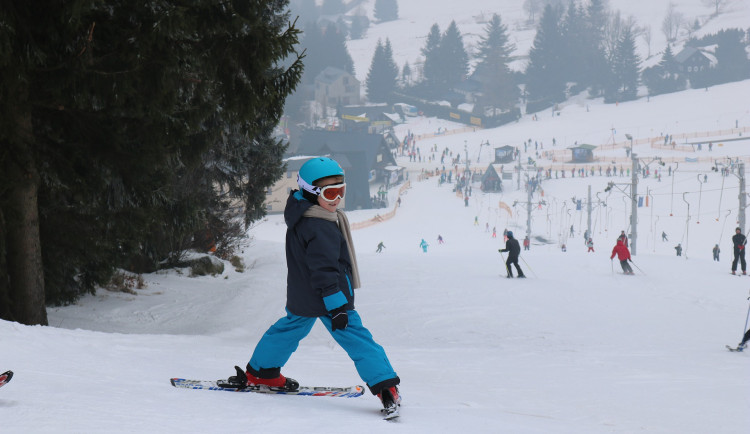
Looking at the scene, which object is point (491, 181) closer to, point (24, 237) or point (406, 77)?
point (24, 237)

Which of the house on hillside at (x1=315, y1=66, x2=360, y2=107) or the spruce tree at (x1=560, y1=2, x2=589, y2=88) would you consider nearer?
the house on hillside at (x1=315, y1=66, x2=360, y2=107)

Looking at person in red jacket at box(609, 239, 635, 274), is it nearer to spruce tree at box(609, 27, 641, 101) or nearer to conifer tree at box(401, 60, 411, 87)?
spruce tree at box(609, 27, 641, 101)

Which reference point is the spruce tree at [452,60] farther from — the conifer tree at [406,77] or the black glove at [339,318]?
the black glove at [339,318]

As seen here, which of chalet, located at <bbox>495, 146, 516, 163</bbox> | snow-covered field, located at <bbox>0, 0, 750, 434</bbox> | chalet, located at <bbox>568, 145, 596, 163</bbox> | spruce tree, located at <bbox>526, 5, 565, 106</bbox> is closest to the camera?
snow-covered field, located at <bbox>0, 0, 750, 434</bbox>

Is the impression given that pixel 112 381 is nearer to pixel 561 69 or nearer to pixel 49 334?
pixel 49 334

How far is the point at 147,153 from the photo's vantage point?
7.11m

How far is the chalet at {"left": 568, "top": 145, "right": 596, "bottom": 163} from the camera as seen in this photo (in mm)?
76250

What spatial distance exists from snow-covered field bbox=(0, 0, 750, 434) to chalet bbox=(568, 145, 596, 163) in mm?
56085

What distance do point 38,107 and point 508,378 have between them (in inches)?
195

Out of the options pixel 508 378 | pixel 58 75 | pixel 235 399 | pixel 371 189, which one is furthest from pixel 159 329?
pixel 371 189

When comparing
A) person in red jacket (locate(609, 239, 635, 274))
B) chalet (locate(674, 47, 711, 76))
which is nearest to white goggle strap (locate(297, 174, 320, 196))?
person in red jacket (locate(609, 239, 635, 274))

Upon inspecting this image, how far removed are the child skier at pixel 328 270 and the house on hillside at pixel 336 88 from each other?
118372 millimetres

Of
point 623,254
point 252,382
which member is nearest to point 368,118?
point 623,254

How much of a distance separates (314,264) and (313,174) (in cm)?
51
